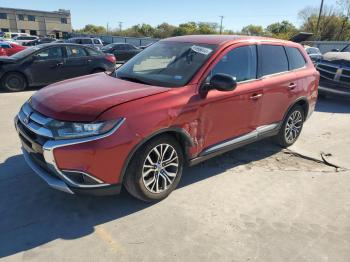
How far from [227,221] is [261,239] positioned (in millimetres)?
403

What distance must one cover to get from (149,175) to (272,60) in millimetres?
2582

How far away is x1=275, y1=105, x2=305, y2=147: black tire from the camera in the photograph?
215 inches

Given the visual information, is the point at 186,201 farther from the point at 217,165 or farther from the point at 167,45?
the point at 167,45

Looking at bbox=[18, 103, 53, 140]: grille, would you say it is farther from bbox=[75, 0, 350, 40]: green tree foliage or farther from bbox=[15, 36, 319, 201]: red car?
bbox=[75, 0, 350, 40]: green tree foliage

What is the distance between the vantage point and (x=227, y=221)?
3531 mm

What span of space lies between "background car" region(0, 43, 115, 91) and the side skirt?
763cm

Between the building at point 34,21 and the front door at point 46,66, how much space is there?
72.3m

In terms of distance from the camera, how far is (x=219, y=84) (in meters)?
3.77

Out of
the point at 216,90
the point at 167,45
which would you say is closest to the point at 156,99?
the point at 216,90

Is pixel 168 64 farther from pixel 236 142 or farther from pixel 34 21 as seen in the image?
pixel 34 21

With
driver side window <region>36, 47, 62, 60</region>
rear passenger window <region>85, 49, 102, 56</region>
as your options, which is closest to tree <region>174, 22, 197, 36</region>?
rear passenger window <region>85, 49, 102, 56</region>

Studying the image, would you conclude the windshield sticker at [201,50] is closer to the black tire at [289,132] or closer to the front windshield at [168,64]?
the front windshield at [168,64]

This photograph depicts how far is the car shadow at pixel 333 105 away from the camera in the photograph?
8.90 m

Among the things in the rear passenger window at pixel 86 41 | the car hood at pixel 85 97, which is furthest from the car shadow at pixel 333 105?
the rear passenger window at pixel 86 41
